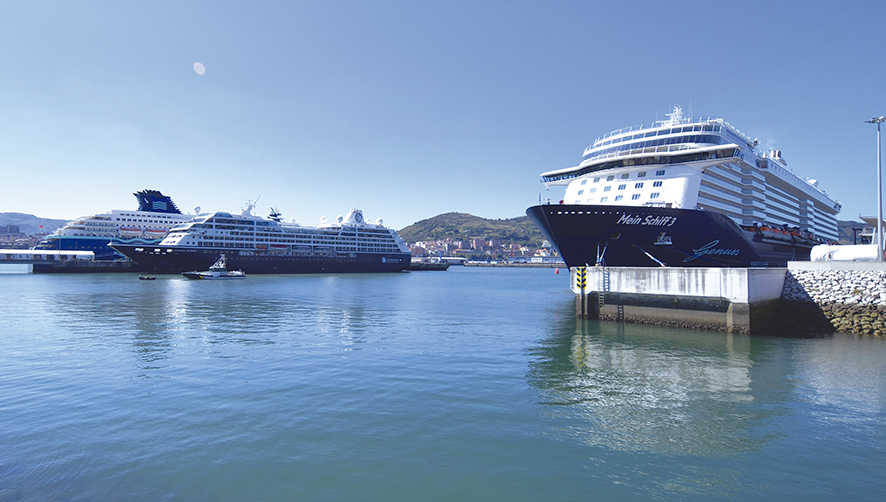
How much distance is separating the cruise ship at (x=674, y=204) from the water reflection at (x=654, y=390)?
46.0 feet

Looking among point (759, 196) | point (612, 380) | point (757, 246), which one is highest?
point (759, 196)

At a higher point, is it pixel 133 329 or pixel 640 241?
pixel 640 241

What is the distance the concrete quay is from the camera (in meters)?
20.1

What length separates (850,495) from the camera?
6492 millimetres

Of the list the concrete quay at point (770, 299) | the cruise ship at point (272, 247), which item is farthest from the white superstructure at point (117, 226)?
the concrete quay at point (770, 299)

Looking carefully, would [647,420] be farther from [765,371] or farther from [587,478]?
[765,371]

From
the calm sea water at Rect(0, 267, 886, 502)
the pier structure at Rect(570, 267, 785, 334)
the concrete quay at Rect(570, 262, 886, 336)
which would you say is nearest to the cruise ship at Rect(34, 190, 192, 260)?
the calm sea water at Rect(0, 267, 886, 502)

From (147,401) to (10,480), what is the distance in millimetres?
4104

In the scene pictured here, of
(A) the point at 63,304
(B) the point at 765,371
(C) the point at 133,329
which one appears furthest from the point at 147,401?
(A) the point at 63,304

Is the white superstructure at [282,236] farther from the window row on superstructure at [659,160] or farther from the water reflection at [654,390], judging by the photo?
the water reflection at [654,390]

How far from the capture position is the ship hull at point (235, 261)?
3159 inches

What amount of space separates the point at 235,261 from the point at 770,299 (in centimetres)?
Answer: 8618

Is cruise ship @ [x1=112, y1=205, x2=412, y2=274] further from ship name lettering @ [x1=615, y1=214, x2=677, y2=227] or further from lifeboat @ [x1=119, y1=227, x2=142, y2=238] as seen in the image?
ship name lettering @ [x1=615, y1=214, x2=677, y2=227]

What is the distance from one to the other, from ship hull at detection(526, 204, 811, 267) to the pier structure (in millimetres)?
7733
